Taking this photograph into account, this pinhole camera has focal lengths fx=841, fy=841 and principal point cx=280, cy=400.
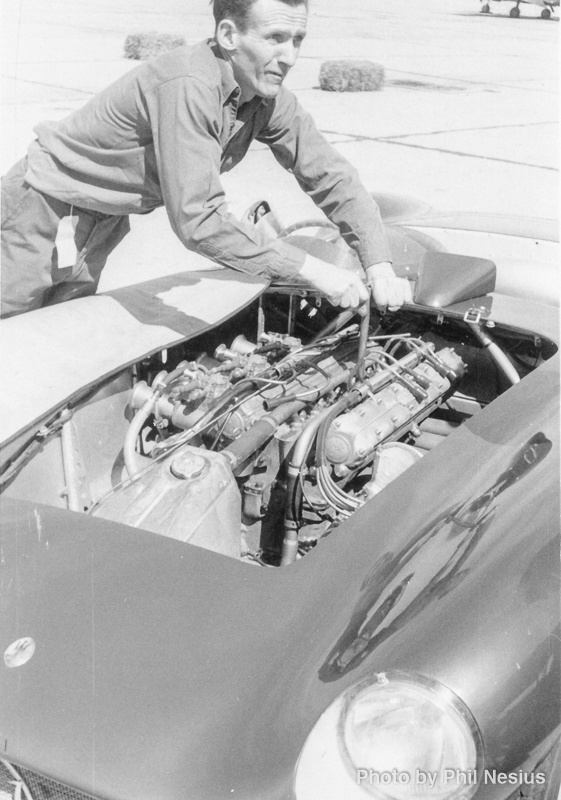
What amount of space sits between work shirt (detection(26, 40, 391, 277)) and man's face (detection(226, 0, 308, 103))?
0.07m

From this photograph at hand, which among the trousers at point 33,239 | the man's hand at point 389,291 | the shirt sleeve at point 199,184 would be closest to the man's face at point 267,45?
the shirt sleeve at point 199,184

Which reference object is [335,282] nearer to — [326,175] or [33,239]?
[326,175]

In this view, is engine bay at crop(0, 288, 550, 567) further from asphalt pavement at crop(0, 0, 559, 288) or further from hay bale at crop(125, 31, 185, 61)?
hay bale at crop(125, 31, 185, 61)

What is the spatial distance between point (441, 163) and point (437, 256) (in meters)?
7.35

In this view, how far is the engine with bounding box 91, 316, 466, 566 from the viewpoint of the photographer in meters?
1.97

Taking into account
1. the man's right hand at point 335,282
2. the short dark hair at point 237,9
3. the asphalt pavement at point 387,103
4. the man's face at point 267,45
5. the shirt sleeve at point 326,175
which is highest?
the short dark hair at point 237,9

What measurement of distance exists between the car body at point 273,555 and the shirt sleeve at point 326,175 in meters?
0.24

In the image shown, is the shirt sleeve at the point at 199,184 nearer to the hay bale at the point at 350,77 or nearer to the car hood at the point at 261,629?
the car hood at the point at 261,629

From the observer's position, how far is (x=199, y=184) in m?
2.35

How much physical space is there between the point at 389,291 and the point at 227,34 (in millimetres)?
897

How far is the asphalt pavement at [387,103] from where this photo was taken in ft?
27.0

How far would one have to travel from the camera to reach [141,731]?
1.39m

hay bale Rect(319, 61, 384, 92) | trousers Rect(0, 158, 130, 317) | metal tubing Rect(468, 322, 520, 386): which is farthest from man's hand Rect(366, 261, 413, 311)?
hay bale Rect(319, 61, 384, 92)

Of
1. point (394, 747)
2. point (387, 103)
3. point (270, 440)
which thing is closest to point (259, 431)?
point (270, 440)
